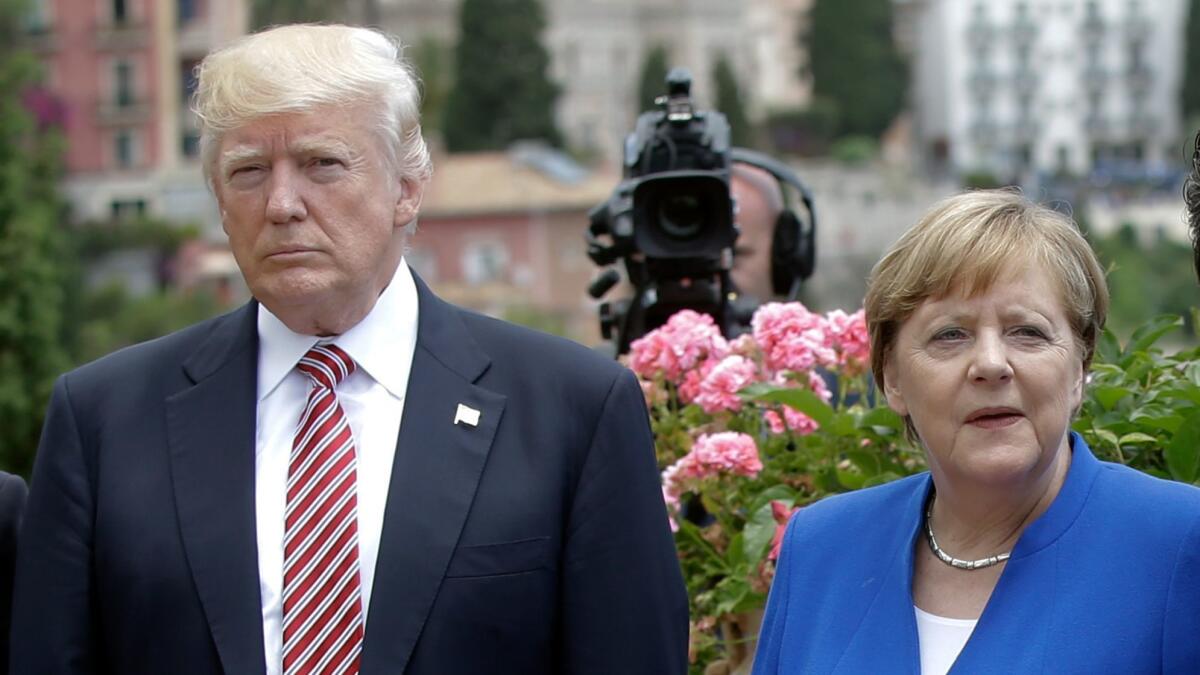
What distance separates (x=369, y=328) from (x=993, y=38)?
79273mm

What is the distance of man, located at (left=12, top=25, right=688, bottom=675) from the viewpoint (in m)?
2.58

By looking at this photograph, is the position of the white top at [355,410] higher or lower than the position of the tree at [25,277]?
higher

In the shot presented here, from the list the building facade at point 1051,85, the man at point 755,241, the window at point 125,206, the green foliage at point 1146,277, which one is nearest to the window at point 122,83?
the window at point 125,206

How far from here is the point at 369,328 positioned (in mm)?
2725

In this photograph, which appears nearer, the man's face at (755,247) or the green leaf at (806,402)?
the green leaf at (806,402)

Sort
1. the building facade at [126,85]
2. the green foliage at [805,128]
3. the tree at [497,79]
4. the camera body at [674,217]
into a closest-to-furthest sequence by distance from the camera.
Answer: the camera body at [674,217], the building facade at [126,85], the tree at [497,79], the green foliage at [805,128]

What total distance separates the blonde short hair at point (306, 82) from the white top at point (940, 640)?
36.5 inches

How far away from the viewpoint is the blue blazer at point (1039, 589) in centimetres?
229

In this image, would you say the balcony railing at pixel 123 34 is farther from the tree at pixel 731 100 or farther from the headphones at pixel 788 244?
the headphones at pixel 788 244

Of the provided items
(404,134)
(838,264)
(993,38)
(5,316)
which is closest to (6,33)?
(5,316)

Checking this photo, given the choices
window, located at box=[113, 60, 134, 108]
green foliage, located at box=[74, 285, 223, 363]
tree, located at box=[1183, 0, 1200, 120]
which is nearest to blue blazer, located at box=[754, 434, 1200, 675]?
green foliage, located at box=[74, 285, 223, 363]

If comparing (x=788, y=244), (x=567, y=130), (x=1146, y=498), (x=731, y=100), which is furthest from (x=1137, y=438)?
(x=567, y=130)

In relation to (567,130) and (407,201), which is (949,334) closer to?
(407,201)

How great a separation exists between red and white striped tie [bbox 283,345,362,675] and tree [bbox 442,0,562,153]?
51.2 m
